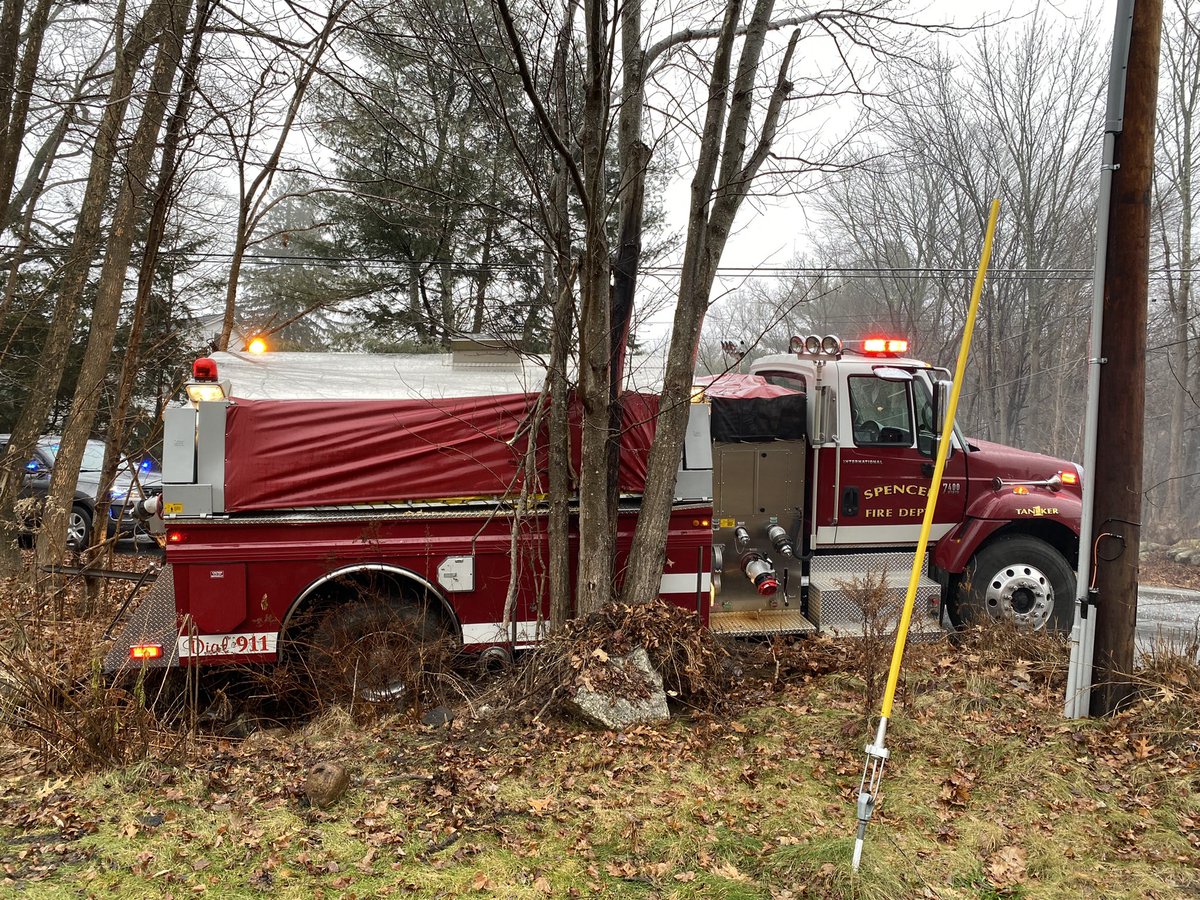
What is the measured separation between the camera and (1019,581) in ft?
23.9

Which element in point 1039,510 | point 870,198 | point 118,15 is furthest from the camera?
point 870,198

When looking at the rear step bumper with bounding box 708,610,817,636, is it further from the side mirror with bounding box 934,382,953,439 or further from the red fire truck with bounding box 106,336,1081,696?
the side mirror with bounding box 934,382,953,439

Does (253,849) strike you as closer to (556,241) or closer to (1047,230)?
(556,241)

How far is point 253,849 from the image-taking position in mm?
3715

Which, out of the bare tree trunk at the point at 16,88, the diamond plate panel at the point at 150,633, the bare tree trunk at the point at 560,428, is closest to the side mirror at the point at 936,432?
the bare tree trunk at the point at 560,428

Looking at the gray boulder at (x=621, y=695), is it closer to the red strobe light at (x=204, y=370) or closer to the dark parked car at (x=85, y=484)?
the red strobe light at (x=204, y=370)

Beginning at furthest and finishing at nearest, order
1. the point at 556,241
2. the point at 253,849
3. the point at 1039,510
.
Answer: the point at 1039,510 < the point at 556,241 < the point at 253,849

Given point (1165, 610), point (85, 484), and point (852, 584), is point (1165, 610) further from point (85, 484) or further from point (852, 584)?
point (85, 484)

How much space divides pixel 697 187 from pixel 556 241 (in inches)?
44.8

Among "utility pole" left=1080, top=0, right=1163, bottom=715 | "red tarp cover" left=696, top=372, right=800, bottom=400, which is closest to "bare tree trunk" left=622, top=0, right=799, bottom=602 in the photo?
"red tarp cover" left=696, top=372, right=800, bottom=400

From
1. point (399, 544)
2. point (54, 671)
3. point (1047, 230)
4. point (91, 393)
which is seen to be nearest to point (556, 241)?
point (399, 544)

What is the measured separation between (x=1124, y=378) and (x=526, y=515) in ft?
13.1

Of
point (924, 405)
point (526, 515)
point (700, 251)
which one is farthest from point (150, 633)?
point (924, 405)

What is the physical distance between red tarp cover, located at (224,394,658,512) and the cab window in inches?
91.7
